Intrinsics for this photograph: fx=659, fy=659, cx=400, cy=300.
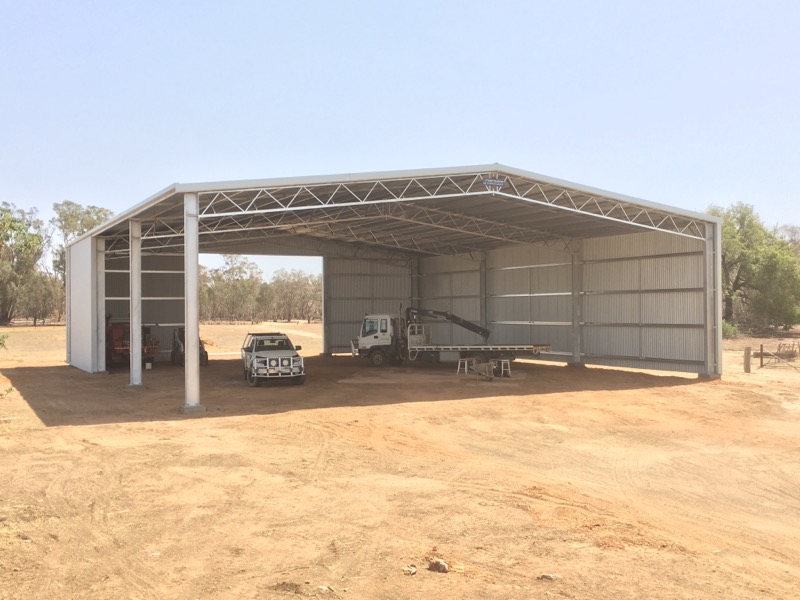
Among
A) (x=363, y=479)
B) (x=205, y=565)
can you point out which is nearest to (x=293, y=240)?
(x=363, y=479)

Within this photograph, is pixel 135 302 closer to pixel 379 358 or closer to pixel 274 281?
pixel 379 358

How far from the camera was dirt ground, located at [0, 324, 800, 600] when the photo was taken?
587 centimetres

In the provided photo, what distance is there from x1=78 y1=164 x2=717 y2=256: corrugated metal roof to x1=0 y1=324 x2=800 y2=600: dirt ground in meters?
5.78

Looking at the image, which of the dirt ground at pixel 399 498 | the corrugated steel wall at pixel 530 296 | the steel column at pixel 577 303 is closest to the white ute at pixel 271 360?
the dirt ground at pixel 399 498

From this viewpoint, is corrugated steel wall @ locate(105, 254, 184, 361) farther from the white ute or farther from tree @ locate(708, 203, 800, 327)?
tree @ locate(708, 203, 800, 327)

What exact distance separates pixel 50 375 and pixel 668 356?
2331 centimetres

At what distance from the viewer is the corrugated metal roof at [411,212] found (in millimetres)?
18375

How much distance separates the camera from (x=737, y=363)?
2941 cm

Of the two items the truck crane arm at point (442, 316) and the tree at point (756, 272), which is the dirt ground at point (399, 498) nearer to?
the truck crane arm at point (442, 316)

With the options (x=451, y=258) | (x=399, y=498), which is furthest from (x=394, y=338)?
(x=399, y=498)

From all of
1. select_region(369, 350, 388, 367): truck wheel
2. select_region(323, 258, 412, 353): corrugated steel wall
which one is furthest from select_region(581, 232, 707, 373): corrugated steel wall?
select_region(323, 258, 412, 353): corrugated steel wall

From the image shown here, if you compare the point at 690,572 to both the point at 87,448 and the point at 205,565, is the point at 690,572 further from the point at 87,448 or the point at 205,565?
the point at 87,448

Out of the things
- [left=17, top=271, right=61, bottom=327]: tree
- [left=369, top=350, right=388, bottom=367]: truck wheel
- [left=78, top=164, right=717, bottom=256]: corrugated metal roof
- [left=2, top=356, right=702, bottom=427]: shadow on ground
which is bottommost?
[left=2, top=356, right=702, bottom=427]: shadow on ground

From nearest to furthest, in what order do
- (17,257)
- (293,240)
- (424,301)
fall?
(293,240), (424,301), (17,257)
